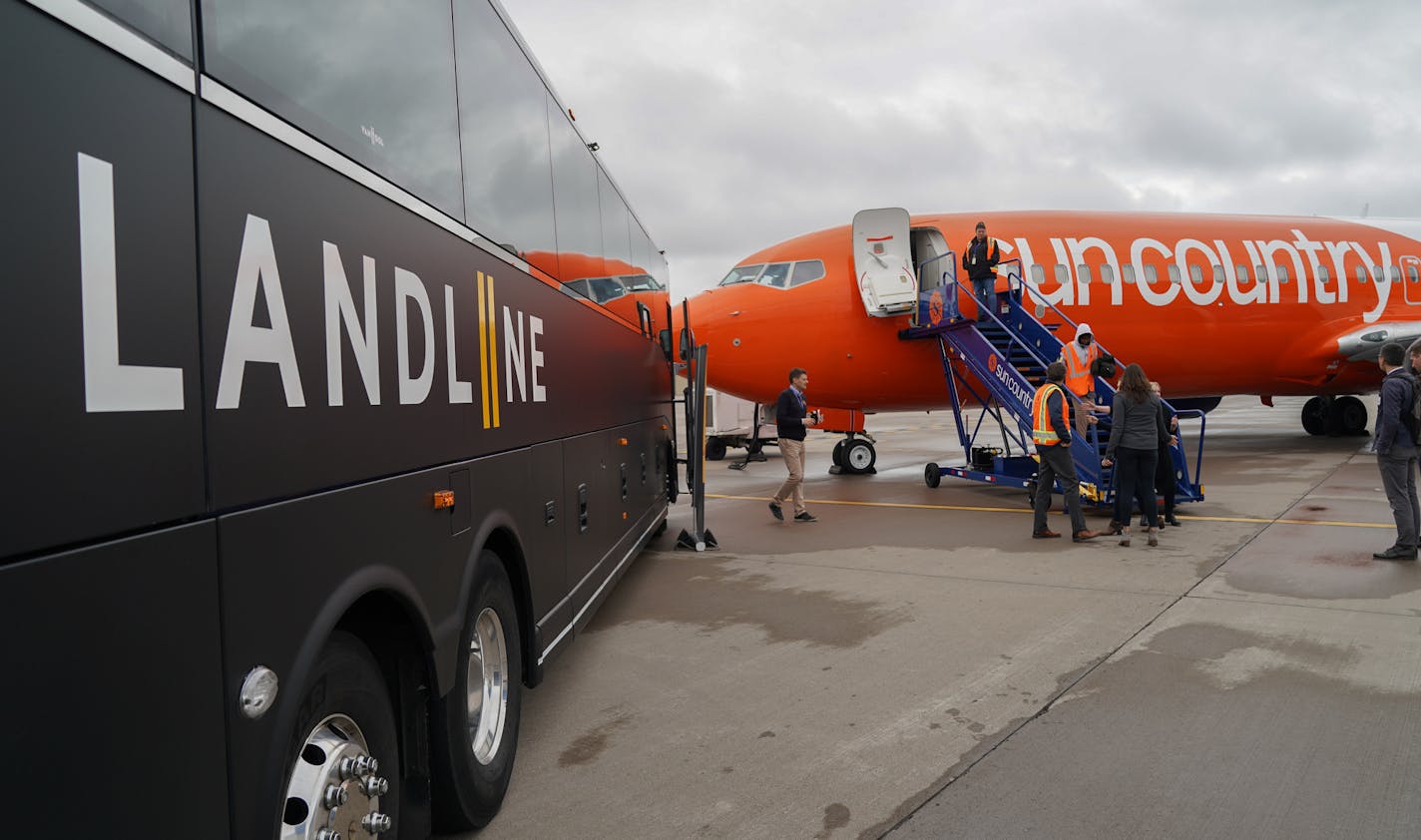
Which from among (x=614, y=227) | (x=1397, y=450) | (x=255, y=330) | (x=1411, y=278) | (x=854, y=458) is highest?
(x=1411, y=278)

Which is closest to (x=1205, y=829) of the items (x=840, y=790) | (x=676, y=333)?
(x=840, y=790)

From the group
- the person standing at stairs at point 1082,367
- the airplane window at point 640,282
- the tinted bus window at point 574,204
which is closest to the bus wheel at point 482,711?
the tinted bus window at point 574,204

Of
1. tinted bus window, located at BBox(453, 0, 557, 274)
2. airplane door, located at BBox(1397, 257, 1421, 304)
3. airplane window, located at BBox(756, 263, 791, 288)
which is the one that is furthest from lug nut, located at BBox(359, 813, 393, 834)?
airplane door, located at BBox(1397, 257, 1421, 304)

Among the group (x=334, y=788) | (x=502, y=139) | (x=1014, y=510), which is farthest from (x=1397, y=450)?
(x=334, y=788)

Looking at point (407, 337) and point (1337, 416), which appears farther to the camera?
point (1337, 416)

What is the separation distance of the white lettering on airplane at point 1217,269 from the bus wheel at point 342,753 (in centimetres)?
1252

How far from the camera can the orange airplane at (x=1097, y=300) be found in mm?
Result: 13320

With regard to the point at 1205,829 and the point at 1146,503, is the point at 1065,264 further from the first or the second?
the point at 1205,829

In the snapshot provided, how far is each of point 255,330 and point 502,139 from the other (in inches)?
88.8

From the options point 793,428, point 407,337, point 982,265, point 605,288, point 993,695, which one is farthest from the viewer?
point 982,265

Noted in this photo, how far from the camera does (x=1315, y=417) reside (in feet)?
65.9

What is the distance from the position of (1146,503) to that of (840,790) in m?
6.04

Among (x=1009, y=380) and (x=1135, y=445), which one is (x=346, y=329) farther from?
(x=1009, y=380)

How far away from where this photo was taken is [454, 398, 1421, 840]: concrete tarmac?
11.0ft
